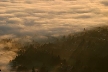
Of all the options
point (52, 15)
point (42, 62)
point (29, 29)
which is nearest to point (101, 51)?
point (42, 62)

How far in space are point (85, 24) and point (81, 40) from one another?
27693 millimetres

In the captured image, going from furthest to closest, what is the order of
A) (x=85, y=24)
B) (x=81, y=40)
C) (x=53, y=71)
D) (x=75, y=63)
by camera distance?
(x=85, y=24)
(x=81, y=40)
(x=75, y=63)
(x=53, y=71)

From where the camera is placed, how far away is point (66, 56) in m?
70.4

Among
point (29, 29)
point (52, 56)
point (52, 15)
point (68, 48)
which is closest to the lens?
point (52, 56)

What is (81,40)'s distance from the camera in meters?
84.1

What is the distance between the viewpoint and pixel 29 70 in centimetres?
6300

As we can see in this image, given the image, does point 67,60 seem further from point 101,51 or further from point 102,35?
point 102,35

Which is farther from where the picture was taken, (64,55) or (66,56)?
(64,55)

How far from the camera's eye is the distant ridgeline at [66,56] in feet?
209

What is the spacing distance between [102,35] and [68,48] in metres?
20.0

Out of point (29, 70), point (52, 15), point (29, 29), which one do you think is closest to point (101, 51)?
point (29, 70)

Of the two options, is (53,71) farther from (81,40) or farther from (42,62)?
(81,40)

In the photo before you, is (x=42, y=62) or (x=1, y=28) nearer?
(x=42, y=62)

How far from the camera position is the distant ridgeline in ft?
209
